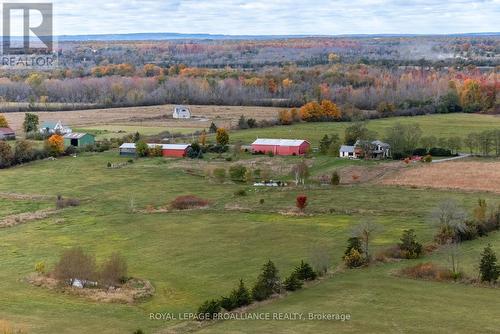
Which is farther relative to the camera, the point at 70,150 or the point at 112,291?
the point at 70,150

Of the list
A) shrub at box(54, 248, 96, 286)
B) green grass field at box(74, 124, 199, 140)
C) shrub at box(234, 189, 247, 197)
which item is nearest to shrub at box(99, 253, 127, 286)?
shrub at box(54, 248, 96, 286)

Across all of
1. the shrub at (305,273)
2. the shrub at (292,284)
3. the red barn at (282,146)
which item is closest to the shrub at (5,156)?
the red barn at (282,146)

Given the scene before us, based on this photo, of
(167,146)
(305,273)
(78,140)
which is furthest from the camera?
(78,140)

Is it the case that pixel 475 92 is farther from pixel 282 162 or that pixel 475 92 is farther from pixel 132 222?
pixel 132 222

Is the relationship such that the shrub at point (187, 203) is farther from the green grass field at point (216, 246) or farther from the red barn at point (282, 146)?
the red barn at point (282, 146)

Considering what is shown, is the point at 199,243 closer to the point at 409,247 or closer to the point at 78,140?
the point at 409,247

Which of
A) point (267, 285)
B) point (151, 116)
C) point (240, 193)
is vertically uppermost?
point (151, 116)

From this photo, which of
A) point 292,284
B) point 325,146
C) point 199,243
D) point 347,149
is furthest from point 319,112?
point 292,284
